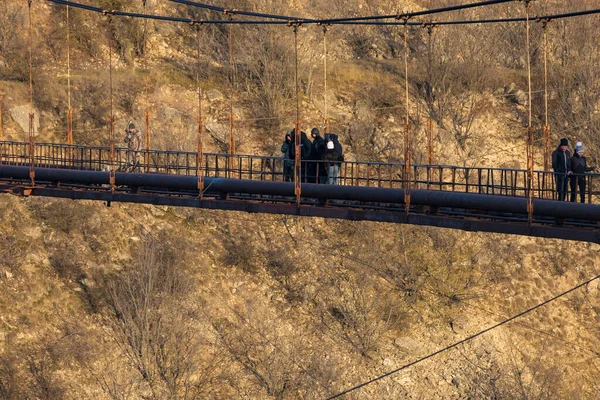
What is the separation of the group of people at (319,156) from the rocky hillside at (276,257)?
29.3ft

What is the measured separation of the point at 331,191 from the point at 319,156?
102 inches

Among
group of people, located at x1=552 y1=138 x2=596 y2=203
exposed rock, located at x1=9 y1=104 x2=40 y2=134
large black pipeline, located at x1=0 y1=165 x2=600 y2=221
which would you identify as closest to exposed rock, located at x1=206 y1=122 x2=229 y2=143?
exposed rock, located at x1=9 y1=104 x2=40 y2=134

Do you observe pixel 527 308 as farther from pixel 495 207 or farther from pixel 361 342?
pixel 495 207

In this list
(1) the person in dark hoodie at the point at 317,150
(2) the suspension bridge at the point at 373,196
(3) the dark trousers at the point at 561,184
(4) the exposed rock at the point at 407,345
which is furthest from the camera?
(4) the exposed rock at the point at 407,345

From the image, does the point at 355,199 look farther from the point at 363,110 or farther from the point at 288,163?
the point at 363,110

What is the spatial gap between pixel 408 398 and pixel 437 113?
1607 centimetres

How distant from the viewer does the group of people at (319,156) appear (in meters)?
25.5

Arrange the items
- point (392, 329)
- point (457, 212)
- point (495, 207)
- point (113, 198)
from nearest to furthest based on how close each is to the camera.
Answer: point (495, 207)
point (457, 212)
point (113, 198)
point (392, 329)

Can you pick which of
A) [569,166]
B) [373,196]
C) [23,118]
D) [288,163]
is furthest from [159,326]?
[569,166]

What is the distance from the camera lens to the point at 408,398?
33.8 meters

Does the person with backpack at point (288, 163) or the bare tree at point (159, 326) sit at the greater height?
the person with backpack at point (288, 163)

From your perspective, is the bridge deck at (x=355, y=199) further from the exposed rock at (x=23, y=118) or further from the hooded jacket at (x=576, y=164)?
the exposed rock at (x=23, y=118)

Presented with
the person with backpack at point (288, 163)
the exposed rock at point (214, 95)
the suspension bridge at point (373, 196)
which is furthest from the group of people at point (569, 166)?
the exposed rock at point (214, 95)

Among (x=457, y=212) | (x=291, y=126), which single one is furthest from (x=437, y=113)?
(x=457, y=212)
